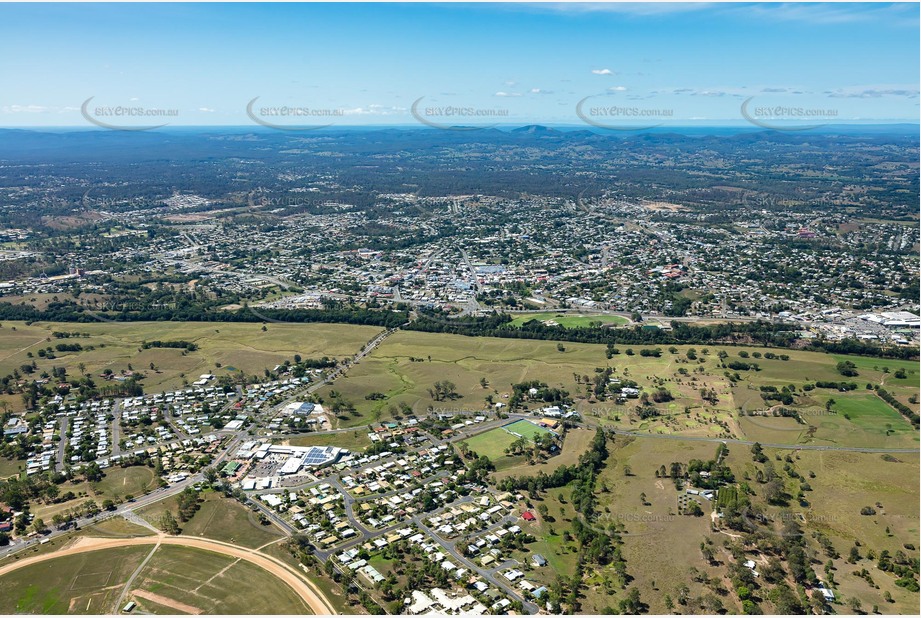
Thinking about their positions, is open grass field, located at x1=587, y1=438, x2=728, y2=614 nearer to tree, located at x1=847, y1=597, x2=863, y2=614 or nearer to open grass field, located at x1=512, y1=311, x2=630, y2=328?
tree, located at x1=847, y1=597, x2=863, y2=614

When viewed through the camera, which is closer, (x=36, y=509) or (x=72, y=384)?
(x=36, y=509)

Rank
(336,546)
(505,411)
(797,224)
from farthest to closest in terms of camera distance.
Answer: (797,224) < (505,411) < (336,546)

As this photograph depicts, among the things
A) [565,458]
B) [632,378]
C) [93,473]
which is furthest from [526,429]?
[93,473]

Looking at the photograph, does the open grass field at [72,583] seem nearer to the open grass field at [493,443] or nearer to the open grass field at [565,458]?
the open grass field at [493,443]

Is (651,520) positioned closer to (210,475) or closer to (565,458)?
(565,458)

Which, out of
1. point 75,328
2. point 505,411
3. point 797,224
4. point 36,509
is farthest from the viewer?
point 797,224

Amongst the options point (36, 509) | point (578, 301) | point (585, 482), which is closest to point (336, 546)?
point (585, 482)

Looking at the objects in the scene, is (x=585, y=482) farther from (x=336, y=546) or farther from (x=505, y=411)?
(x=336, y=546)

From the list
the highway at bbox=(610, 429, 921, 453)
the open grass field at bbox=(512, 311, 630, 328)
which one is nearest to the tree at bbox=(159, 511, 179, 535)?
the highway at bbox=(610, 429, 921, 453)
